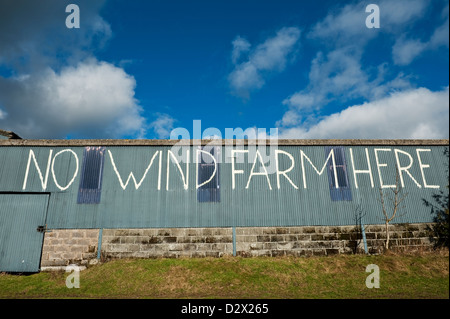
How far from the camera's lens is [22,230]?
15.1 metres

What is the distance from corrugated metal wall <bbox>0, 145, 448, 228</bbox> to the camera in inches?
613

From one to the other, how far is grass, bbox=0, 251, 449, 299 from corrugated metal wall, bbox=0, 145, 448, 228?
226 cm

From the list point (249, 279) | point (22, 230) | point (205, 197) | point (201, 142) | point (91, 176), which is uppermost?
point (201, 142)

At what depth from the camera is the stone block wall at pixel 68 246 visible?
14742mm

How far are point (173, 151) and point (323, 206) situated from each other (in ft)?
32.9

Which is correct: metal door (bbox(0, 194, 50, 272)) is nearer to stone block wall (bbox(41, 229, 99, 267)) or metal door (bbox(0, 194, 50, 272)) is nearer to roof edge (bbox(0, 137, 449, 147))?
stone block wall (bbox(41, 229, 99, 267))

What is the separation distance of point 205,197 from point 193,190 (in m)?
0.87

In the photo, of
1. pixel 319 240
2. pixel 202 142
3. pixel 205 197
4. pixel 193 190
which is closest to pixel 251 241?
pixel 205 197

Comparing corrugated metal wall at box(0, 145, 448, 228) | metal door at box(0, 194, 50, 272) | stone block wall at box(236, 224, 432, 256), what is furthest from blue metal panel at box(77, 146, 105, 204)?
stone block wall at box(236, 224, 432, 256)

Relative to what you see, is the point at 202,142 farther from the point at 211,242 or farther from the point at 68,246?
the point at 68,246

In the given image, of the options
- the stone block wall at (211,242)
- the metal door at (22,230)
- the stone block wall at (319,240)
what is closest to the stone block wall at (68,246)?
the stone block wall at (211,242)

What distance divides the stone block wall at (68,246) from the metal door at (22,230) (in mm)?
433

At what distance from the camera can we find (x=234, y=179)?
53.7ft
